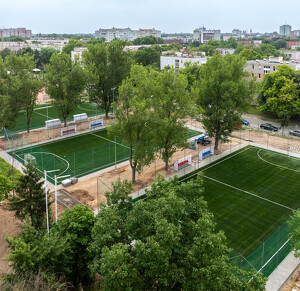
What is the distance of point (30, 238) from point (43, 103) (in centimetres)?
5857

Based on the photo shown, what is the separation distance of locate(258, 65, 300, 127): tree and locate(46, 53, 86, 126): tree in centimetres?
3472

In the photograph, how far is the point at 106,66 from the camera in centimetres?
5394

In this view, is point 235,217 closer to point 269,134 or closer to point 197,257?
point 197,257

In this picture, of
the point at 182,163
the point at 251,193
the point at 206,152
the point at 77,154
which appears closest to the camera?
the point at 251,193

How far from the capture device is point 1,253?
72.3ft

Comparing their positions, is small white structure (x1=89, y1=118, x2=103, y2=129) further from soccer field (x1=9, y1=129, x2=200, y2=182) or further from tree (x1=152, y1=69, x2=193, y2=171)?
tree (x1=152, y1=69, x2=193, y2=171)

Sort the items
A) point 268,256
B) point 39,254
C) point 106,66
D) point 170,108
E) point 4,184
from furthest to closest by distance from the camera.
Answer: point 106,66
point 170,108
point 4,184
point 268,256
point 39,254

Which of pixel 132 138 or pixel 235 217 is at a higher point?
pixel 132 138

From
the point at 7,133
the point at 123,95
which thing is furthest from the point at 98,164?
the point at 7,133

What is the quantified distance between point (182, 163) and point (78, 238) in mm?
20745

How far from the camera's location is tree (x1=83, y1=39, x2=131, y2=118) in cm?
5356

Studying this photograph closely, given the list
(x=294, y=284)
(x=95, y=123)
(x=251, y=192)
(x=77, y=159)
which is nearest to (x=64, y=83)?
(x=95, y=123)

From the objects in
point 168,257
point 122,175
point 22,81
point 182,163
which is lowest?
point 122,175

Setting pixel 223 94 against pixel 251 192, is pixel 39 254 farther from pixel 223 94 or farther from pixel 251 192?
pixel 223 94
